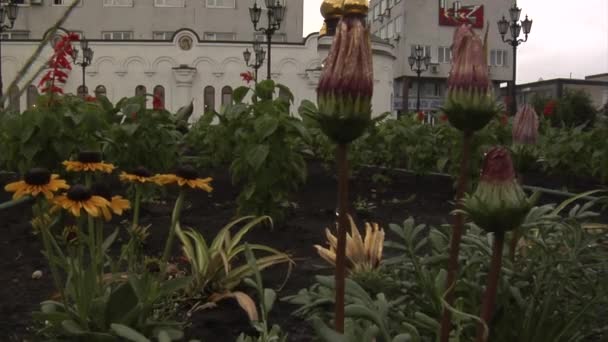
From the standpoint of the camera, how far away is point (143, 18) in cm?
4375

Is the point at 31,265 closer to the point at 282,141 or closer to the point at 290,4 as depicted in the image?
the point at 282,141

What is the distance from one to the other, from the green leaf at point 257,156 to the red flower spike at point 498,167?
10.7 ft

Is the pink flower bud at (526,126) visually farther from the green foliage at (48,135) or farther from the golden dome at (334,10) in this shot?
the green foliage at (48,135)

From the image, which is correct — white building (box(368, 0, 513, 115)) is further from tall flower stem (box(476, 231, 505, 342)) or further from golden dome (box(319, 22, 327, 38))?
tall flower stem (box(476, 231, 505, 342))

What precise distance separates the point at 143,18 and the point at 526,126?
144 ft

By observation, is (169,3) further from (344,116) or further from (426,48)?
(344,116)

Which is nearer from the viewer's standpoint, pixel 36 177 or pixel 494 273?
pixel 494 273

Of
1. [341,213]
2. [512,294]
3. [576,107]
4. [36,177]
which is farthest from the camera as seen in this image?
[576,107]

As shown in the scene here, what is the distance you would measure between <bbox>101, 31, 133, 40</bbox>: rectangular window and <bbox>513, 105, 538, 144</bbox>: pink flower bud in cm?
4351

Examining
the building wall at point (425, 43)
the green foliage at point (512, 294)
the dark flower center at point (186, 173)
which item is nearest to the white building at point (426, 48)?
the building wall at point (425, 43)

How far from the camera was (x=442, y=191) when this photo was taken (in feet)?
26.9

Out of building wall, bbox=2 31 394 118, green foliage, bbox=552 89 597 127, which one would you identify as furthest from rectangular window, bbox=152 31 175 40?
green foliage, bbox=552 89 597 127

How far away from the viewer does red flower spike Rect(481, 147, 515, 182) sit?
4.10 feet

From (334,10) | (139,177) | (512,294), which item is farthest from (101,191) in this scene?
(334,10)
